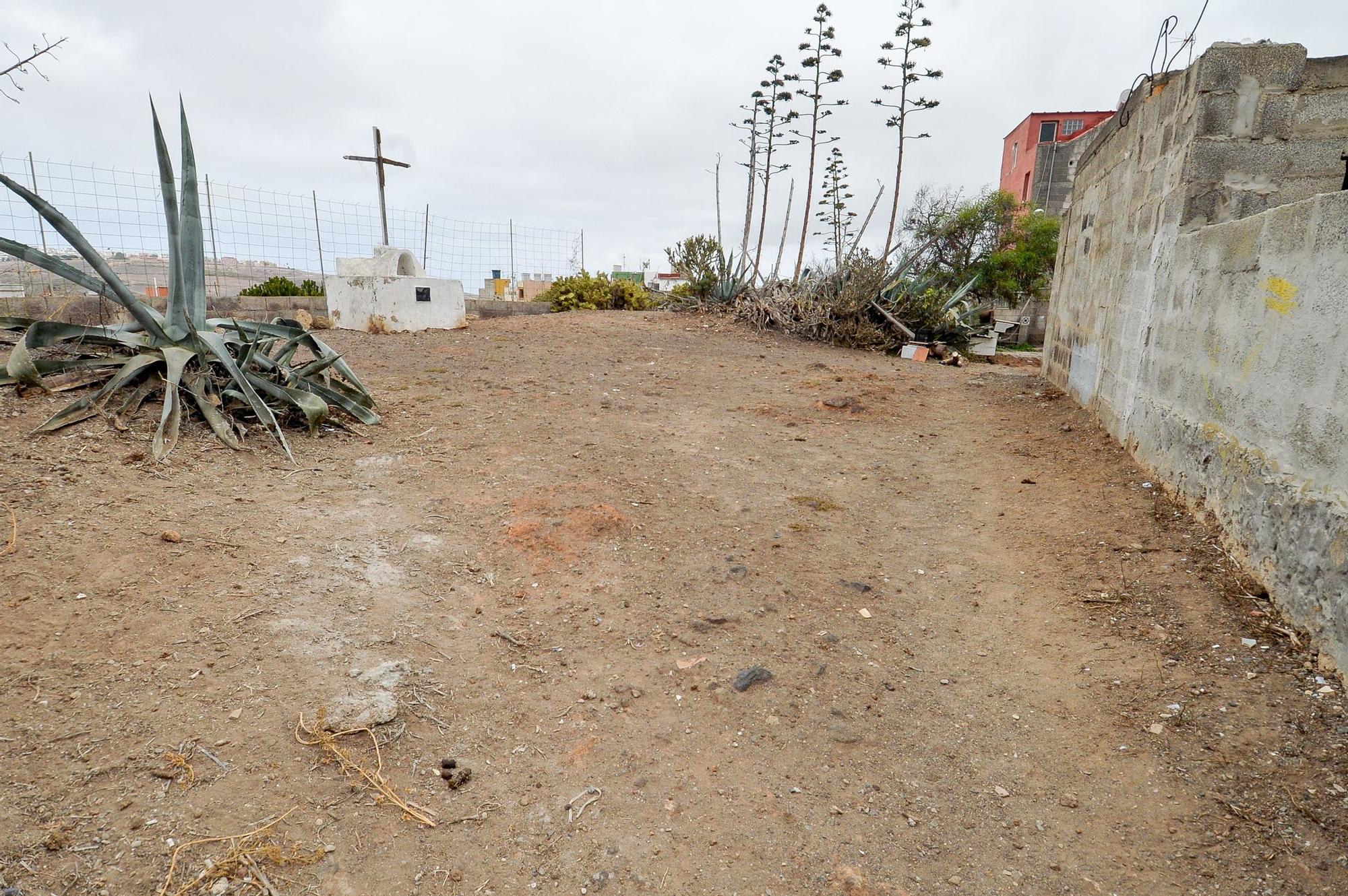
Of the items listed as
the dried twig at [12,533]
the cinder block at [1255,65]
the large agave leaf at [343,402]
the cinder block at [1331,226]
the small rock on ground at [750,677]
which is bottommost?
the small rock on ground at [750,677]

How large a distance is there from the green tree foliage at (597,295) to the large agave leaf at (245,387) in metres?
8.93

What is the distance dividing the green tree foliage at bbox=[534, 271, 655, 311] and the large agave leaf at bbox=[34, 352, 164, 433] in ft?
29.9

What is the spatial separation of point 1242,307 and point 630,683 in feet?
9.82

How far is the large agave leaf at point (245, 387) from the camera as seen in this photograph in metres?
3.85

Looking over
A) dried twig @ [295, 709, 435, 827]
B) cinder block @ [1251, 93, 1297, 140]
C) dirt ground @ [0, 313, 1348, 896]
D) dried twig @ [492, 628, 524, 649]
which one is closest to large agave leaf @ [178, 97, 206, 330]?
dirt ground @ [0, 313, 1348, 896]

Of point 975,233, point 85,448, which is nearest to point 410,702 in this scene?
point 85,448

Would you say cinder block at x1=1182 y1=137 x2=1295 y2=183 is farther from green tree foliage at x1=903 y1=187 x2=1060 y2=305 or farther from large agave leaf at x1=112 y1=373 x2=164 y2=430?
green tree foliage at x1=903 y1=187 x2=1060 y2=305

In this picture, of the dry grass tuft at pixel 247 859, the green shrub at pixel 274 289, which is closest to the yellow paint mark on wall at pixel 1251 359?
the dry grass tuft at pixel 247 859

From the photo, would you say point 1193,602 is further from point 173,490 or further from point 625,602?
point 173,490

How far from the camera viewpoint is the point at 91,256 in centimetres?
356

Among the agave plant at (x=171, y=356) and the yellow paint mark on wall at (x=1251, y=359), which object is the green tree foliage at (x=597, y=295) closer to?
the agave plant at (x=171, y=356)

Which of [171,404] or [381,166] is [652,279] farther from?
[171,404]

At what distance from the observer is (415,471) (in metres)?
3.96

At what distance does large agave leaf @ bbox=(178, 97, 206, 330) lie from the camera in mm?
4027
